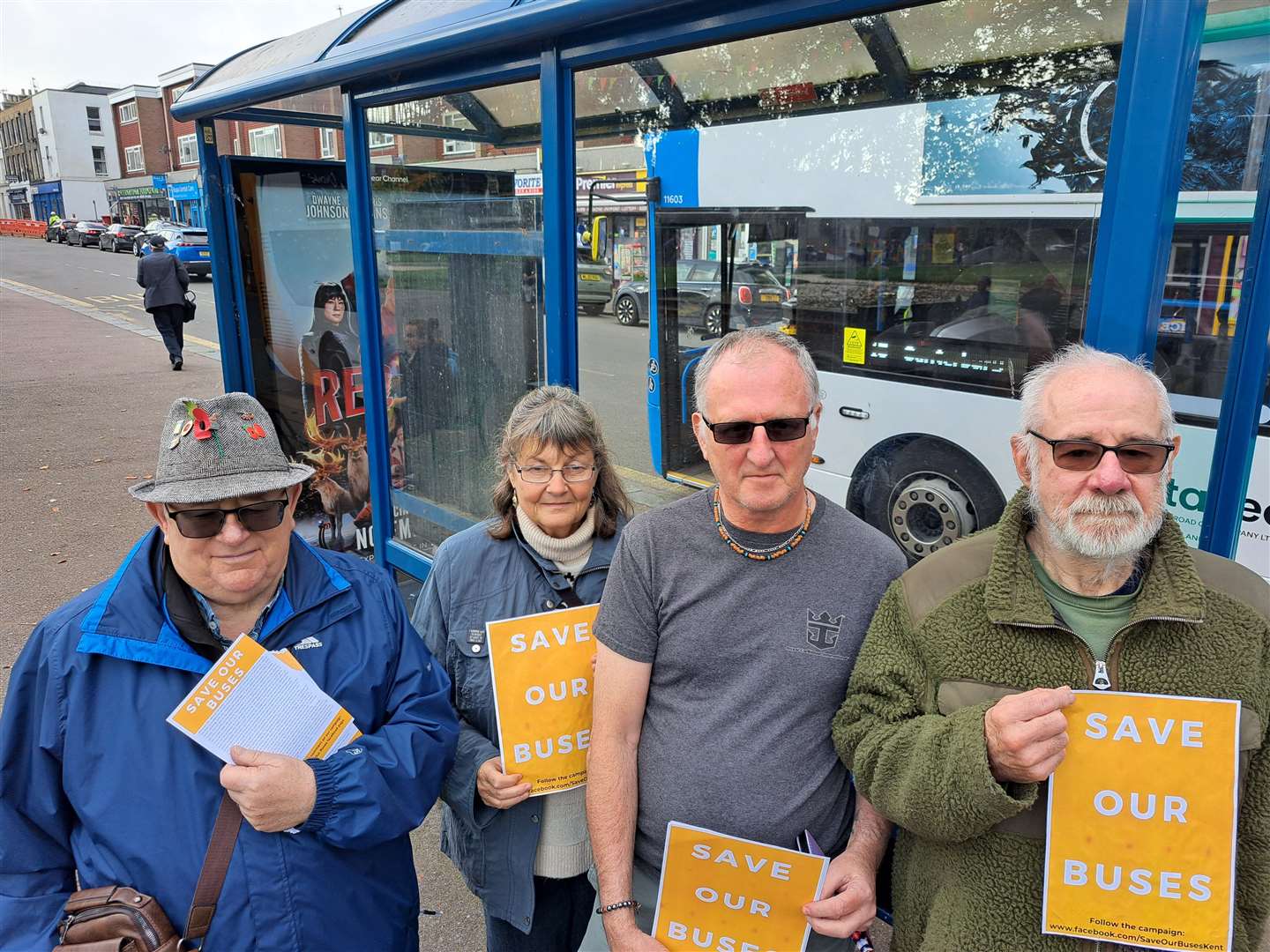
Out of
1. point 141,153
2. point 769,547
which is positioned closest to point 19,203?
point 141,153

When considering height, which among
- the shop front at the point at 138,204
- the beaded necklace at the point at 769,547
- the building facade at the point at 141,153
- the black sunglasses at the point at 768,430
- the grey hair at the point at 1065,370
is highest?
the building facade at the point at 141,153

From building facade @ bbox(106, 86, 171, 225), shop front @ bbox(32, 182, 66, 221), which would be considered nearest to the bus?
building facade @ bbox(106, 86, 171, 225)

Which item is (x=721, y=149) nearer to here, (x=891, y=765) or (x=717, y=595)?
(x=717, y=595)

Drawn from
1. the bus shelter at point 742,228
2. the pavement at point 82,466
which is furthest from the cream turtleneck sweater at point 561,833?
the bus shelter at point 742,228

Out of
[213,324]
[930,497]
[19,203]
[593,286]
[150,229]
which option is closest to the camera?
[593,286]

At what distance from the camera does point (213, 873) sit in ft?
4.69

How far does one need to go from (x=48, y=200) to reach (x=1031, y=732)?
79.7 m

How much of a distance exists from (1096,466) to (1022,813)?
0.55 meters

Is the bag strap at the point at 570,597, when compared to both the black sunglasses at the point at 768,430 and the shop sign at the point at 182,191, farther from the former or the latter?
the shop sign at the point at 182,191

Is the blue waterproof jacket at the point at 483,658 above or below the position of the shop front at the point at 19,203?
below

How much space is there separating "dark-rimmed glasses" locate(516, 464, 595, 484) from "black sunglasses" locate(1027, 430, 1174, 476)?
97 cm

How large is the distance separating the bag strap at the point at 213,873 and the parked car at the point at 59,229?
50.6 m

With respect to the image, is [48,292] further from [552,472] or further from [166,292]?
[552,472]

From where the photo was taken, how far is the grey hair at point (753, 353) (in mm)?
1528
